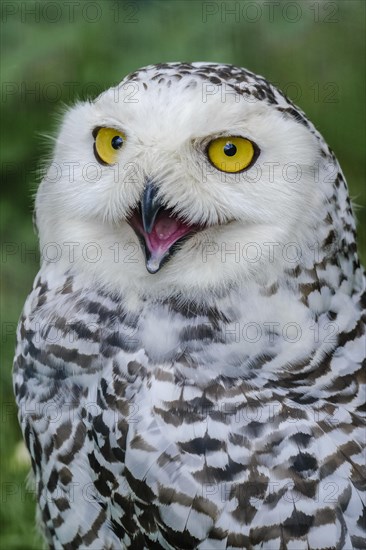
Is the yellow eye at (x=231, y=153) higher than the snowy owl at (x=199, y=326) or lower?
higher

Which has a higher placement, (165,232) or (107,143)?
(107,143)

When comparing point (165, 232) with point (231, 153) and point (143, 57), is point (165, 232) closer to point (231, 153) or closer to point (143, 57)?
point (231, 153)

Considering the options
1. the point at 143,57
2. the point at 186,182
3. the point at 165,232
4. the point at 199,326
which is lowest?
the point at 199,326

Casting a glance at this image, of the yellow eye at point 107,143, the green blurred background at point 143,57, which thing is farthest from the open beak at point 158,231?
the green blurred background at point 143,57

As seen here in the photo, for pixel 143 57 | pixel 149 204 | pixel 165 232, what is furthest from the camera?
pixel 143 57

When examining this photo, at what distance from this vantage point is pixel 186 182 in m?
2.21

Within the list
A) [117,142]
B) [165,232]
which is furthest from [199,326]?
[117,142]

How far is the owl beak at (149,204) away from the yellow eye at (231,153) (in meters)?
0.15

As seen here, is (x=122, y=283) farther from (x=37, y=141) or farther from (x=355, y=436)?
(x=37, y=141)

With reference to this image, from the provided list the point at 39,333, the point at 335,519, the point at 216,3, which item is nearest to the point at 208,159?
the point at 39,333

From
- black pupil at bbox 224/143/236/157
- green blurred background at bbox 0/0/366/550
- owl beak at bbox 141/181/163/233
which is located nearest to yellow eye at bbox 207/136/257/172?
black pupil at bbox 224/143/236/157

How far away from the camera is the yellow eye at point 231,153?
220 cm

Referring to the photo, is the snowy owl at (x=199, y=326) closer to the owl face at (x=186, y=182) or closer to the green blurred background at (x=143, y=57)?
the owl face at (x=186, y=182)

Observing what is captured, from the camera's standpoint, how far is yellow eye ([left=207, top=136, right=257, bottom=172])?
86.7 inches
